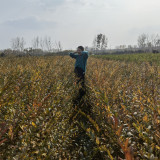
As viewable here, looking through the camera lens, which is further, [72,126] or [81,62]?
[81,62]

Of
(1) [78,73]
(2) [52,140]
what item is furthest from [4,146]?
(1) [78,73]

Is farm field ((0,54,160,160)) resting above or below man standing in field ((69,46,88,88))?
below

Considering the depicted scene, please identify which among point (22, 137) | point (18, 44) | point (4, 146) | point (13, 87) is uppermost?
point (18, 44)

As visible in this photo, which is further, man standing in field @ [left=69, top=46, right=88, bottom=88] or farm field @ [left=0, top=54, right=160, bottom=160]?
man standing in field @ [left=69, top=46, right=88, bottom=88]

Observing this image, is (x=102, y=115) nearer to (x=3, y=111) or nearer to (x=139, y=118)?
(x=139, y=118)

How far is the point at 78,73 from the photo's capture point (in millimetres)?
6336

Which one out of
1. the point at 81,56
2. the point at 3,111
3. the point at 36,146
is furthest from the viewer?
the point at 81,56

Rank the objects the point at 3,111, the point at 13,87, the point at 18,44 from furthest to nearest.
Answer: the point at 18,44 → the point at 13,87 → the point at 3,111

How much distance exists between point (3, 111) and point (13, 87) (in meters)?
0.67

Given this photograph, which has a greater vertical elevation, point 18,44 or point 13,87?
point 18,44

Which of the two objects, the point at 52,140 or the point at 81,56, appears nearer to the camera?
the point at 52,140

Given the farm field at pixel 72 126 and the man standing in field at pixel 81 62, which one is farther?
the man standing in field at pixel 81 62

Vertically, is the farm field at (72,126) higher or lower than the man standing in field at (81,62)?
lower

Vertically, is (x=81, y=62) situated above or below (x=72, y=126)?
above
